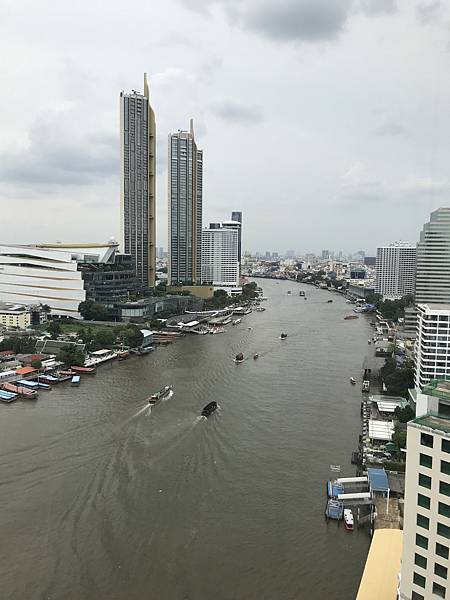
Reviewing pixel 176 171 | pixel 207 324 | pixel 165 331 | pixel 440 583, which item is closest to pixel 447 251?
pixel 207 324

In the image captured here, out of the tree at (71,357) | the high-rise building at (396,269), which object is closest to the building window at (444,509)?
the tree at (71,357)

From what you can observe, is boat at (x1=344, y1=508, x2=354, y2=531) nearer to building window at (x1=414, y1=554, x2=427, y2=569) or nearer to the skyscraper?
building window at (x1=414, y1=554, x2=427, y2=569)

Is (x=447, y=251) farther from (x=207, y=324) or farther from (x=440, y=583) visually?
(x=440, y=583)

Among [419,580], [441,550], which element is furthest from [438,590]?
[441,550]

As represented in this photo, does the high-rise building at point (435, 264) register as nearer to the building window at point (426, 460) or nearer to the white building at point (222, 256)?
the white building at point (222, 256)

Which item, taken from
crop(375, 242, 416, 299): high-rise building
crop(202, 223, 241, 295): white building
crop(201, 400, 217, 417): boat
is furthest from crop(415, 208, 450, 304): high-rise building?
crop(202, 223, 241, 295): white building

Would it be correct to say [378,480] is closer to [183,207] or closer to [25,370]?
[25,370]
